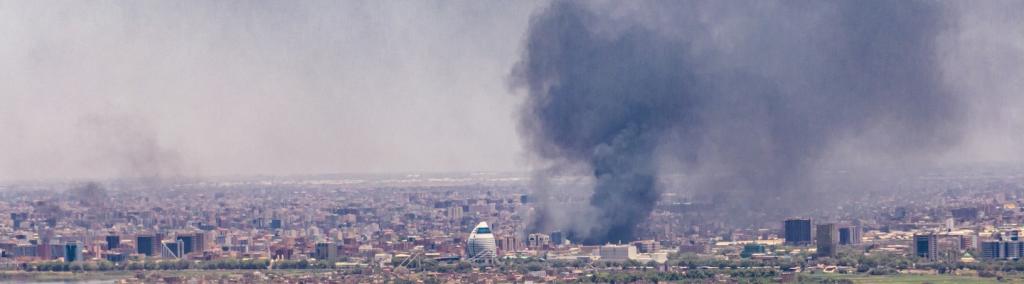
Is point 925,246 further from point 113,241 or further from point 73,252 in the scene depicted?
point 113,241

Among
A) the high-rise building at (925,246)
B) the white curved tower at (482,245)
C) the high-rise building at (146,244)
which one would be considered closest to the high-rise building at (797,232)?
the high-rise building at (925,246)

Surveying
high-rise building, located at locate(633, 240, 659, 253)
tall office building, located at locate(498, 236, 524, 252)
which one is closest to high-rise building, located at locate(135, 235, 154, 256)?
tall office building, located at locate(498, 236, 524, 252)

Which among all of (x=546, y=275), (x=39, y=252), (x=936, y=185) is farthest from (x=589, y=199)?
(x=936, y=185)

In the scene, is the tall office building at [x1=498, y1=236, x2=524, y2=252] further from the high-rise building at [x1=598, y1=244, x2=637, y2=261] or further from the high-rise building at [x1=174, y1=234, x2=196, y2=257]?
the high-rise building at [x1=174, y1=234, x2=196, y2=257]

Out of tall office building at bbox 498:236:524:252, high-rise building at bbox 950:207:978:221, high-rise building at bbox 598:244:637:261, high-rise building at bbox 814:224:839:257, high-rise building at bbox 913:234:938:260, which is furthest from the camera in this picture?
high-rise building at bbox 950:207:978:221

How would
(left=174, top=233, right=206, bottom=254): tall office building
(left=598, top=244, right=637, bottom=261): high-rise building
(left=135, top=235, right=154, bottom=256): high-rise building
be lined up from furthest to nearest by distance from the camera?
(left=174, top=233, right=206, bottom=254): tall office building < (left=135, top=235, right=154, bottom=256): high-rise building < (left=598, top=244, right=637, bottom=261): high-rise building

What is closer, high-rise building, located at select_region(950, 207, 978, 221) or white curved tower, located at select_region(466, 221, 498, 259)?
white curved tower, located at select_region(466, 221, 498, 259)
